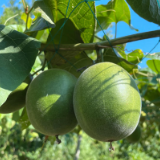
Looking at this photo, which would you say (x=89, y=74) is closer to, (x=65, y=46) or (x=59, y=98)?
(x=59, y=98)

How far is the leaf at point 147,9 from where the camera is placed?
2.83 feet

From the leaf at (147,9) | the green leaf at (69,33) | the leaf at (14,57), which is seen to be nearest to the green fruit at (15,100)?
the leaf at (14,57)

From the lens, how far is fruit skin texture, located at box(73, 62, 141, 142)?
28.4 inches

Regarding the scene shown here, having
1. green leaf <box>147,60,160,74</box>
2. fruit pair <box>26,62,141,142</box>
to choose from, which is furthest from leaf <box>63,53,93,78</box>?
green leaf <box>147,60,160,74</box>

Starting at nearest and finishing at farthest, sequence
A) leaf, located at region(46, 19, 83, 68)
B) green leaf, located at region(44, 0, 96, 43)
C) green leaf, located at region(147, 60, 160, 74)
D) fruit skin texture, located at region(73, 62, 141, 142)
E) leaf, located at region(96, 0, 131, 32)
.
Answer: fruit skin texture, located at region(73, 62, 141, 142)
green leaf, located at region(44, 0, 96, 43)
leaf, located at region(46, 19, 83, 68)
leaf, located at region(96, 0, 131, 32)
green leaf, located at region(147, 60, 160, 74)

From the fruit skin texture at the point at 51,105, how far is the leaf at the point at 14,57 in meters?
0.09

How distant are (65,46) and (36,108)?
15.1 inches

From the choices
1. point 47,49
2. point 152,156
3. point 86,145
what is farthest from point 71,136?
point 47,49

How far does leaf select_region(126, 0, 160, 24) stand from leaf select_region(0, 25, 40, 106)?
1.59 feet

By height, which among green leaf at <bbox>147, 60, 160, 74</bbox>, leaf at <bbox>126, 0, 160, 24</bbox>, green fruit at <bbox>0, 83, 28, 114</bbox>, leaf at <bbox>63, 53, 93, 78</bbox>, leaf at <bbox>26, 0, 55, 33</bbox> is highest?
leaf at <bbox>26, 0, 55, 33</bbox>

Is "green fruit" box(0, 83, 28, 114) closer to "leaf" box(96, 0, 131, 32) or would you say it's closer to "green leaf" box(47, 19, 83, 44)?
"green leaf" box(47, 19, 83, 44)

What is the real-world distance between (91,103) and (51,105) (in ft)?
0.63

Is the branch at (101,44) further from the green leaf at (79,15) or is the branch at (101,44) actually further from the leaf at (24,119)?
the leaf at (24,119)

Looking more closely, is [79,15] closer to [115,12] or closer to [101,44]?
[101,44]
